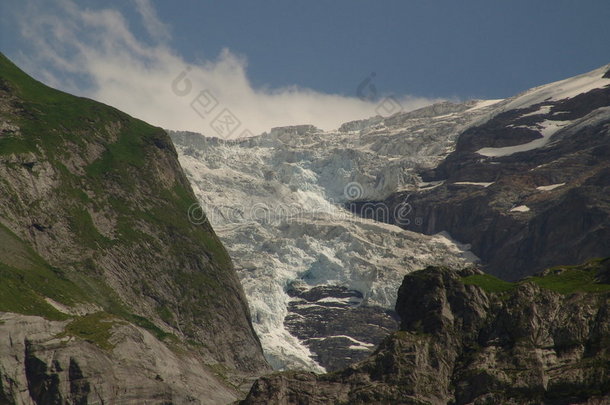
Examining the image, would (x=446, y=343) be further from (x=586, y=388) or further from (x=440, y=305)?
(x=586, y=388)

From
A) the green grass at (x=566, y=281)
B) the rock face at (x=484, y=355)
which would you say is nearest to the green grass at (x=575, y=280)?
the green grass at (x=566, y=281)

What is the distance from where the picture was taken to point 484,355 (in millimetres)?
133375

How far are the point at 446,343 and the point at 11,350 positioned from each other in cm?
8400

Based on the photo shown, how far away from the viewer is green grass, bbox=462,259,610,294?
5556 inches

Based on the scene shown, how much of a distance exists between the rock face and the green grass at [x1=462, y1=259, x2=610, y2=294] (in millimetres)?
328

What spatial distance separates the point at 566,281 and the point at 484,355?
2350 centimetres

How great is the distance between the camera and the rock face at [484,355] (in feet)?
406

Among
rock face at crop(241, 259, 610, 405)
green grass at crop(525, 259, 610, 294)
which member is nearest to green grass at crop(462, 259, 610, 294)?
green grass at crop(525, 259, 610, 294)

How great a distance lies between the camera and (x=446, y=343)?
138 m

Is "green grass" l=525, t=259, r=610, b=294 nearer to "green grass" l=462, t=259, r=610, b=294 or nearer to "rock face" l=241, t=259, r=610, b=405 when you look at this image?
"green grass" l=462, t=259, r=610, b=294

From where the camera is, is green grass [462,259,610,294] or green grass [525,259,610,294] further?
green grass [462,259,610,294]

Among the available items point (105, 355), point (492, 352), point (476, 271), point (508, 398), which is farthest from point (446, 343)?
point (105, 355)

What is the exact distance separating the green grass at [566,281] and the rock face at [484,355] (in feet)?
1.08

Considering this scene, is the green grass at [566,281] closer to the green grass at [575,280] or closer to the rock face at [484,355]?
the green grass at [575,280]
